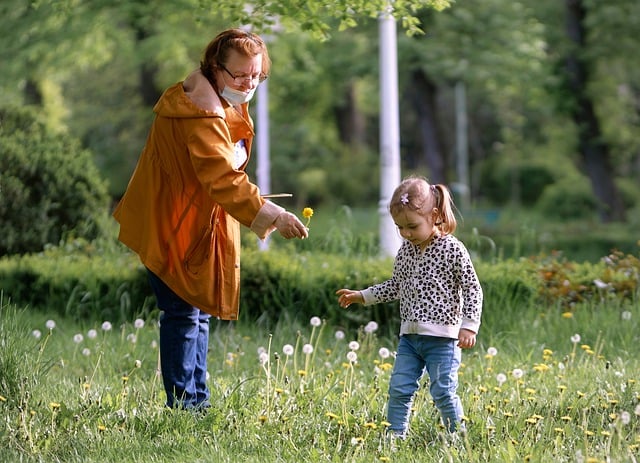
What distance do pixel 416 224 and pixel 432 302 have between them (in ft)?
0.96

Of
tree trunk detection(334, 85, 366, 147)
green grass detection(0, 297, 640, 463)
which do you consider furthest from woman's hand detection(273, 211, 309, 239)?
tree trunk detection(334, 85, 366, 147)

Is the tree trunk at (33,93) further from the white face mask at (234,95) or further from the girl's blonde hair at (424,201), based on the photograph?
Result: the girl's blonde hair at (424,201)

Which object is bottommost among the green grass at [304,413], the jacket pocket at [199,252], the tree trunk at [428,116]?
the green grass at [304,413]

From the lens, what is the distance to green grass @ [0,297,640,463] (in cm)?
372

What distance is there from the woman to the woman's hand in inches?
4.9

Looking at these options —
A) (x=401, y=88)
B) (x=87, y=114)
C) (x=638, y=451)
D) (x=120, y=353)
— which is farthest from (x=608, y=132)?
(x=638, y=451)

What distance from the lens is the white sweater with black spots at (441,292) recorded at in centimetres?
385

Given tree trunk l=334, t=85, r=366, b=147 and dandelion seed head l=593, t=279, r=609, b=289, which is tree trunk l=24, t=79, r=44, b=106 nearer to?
tree trunk l=334, t=85, r=366, b=147

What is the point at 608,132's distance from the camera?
821 inches

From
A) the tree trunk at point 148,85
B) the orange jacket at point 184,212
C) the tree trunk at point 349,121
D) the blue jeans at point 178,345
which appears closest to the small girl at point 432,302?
the orange jacket at point 184,212

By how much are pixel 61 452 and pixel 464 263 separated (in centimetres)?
159

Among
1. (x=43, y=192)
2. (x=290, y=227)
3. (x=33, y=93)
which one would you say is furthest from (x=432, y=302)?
(x=33, y=93)

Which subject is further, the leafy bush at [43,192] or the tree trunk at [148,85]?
the tree trunk at [148,85]

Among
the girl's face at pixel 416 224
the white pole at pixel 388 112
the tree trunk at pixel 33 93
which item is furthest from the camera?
the tree trunk at pixel 33 93
